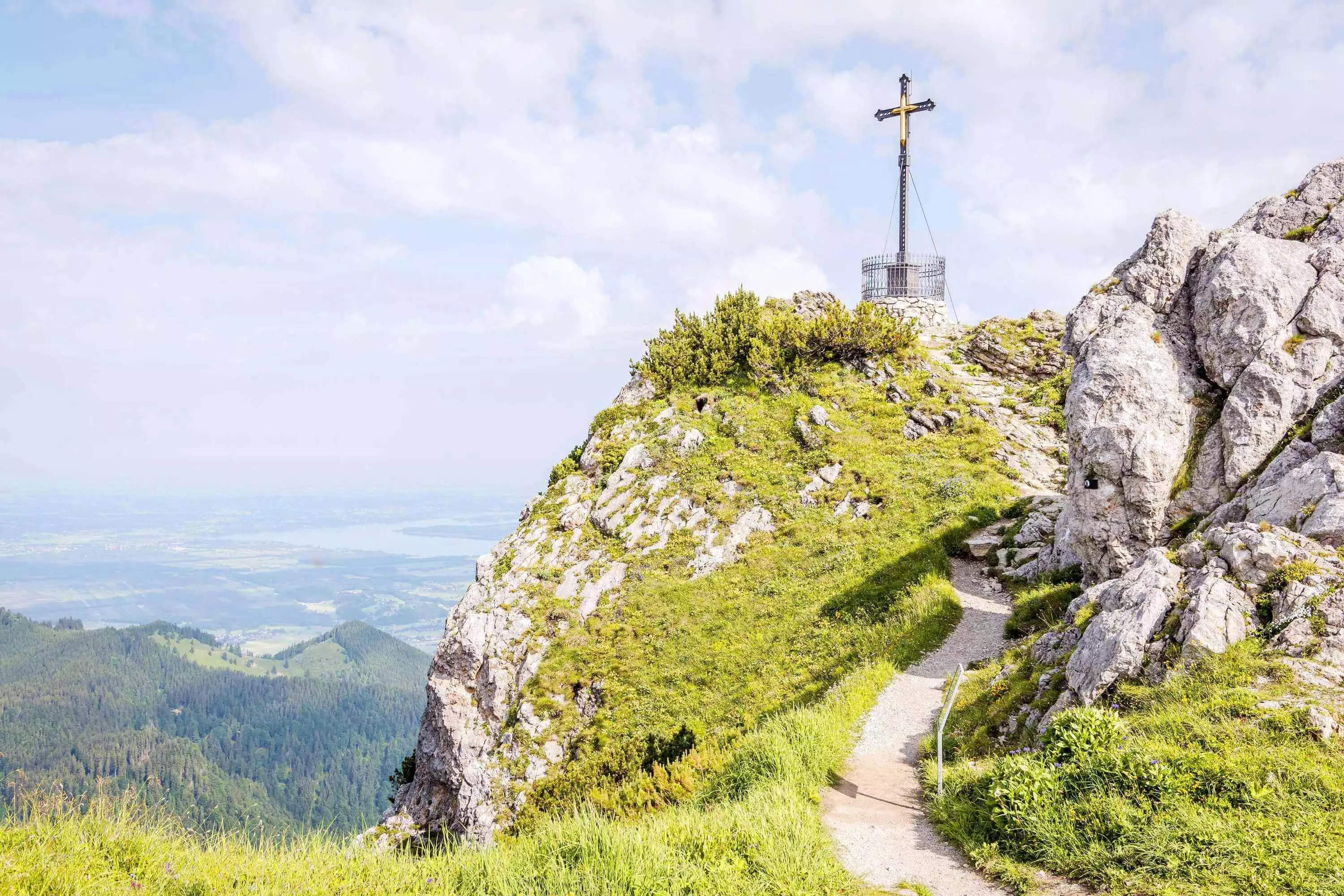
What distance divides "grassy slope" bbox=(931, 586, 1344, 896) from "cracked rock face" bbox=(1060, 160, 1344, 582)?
5.76m

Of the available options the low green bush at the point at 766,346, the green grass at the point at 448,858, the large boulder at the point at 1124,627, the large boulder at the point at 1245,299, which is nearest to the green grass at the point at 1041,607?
the large boulder at the point at 1124,627

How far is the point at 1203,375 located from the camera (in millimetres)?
17016

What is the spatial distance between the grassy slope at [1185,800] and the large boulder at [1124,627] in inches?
18.0

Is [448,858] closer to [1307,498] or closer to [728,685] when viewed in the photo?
[728,685]

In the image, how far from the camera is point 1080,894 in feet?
26.3

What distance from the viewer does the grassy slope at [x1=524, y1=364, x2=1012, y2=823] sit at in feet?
68.5

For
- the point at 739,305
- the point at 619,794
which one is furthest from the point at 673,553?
the point at 739,305

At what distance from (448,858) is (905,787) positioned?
772cm

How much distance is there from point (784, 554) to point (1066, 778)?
18128 millimetres

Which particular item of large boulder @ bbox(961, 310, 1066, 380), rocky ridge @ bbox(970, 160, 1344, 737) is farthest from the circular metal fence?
rocky ridge @ bbox(970, 160, 1344, 737)

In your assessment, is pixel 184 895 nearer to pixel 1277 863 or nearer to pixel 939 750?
→ pixel 939 750

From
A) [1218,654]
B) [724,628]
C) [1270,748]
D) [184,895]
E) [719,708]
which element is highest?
[1218,654]

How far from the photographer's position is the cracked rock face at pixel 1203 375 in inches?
612

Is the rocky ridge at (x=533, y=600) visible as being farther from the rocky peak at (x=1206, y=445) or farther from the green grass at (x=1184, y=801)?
the green grass at (x=1184, y=801)
